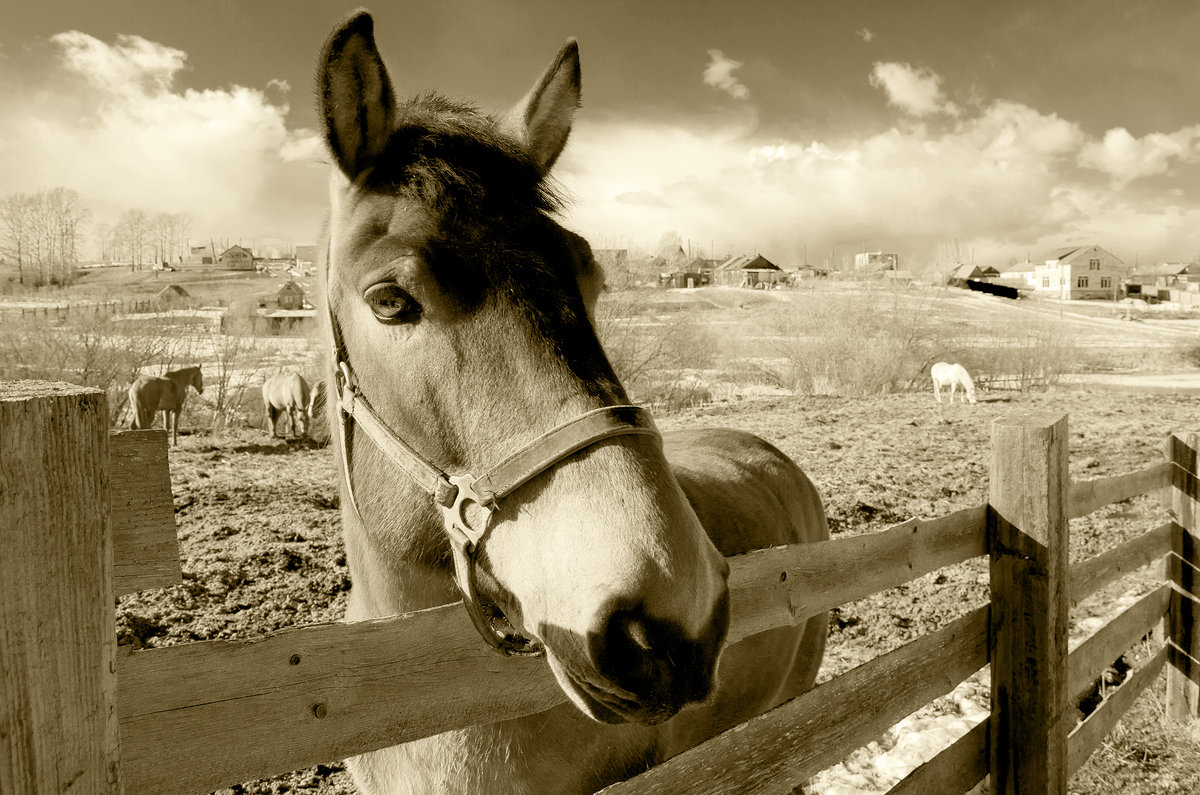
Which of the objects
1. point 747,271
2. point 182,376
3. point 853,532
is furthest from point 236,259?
point 853,532

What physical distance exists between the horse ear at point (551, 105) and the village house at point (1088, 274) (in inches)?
3956

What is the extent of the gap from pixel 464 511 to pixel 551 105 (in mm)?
1415

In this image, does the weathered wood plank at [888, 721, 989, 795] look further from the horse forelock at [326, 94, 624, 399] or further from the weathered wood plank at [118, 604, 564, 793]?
the horse forelock at [326, 94, 624, 399]

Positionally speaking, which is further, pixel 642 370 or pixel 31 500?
pixel 642 370

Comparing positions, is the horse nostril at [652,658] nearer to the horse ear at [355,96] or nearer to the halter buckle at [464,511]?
the halter buckle at [464,511]

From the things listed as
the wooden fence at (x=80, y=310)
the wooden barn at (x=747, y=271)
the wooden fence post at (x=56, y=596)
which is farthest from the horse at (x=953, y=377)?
the wooden barn at (x=747, y=271)

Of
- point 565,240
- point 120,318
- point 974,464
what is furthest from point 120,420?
point 565,240

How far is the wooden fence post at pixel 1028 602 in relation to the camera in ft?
9.30

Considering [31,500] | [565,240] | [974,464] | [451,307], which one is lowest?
[974,464]

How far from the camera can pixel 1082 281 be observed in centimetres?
8750

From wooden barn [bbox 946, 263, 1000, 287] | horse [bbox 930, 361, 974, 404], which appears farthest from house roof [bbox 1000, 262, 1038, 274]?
horse [bbox 930, 361, 974, 404]

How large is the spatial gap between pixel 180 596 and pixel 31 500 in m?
5.91

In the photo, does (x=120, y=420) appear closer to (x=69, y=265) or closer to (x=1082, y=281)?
(x=69, y=265)

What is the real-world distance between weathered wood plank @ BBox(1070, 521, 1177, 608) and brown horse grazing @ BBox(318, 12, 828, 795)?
248cm
